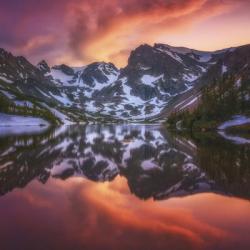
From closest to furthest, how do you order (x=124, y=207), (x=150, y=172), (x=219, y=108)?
(x=124, y=207)
(x=150, y=172)
(x=219, y=108)

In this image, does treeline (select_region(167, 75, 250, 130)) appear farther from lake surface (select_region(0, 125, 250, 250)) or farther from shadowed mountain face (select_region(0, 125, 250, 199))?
lake surface (select_region(0, 125, 250, 250))

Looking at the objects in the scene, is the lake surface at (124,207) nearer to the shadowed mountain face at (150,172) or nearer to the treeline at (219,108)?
the shadowed mountain face at (150,172)

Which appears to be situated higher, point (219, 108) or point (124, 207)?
point (219, 108)

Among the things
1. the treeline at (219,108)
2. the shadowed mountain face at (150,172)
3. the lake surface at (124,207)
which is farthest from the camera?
the treeline at (219,108)

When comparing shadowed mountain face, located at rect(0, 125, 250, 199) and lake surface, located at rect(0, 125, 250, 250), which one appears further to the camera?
shadowed mountain face, located at rect(0, 125, 250, 199)

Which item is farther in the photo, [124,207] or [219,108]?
[219,108]

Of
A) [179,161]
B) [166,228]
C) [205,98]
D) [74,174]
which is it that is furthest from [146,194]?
[205,98]

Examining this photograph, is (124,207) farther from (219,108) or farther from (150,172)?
(219,108)

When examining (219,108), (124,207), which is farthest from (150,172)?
(219,108)

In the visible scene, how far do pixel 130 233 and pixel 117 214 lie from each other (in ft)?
7.26

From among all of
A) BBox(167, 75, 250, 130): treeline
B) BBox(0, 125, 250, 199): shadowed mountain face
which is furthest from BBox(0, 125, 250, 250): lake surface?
BBox(167, 75, 250, 130): treeline

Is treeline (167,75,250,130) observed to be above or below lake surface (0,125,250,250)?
above

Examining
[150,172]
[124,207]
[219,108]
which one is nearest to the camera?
[124,207]

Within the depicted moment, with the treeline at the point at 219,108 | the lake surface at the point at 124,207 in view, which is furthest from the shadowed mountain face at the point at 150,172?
the treeline at the point at 219,108
